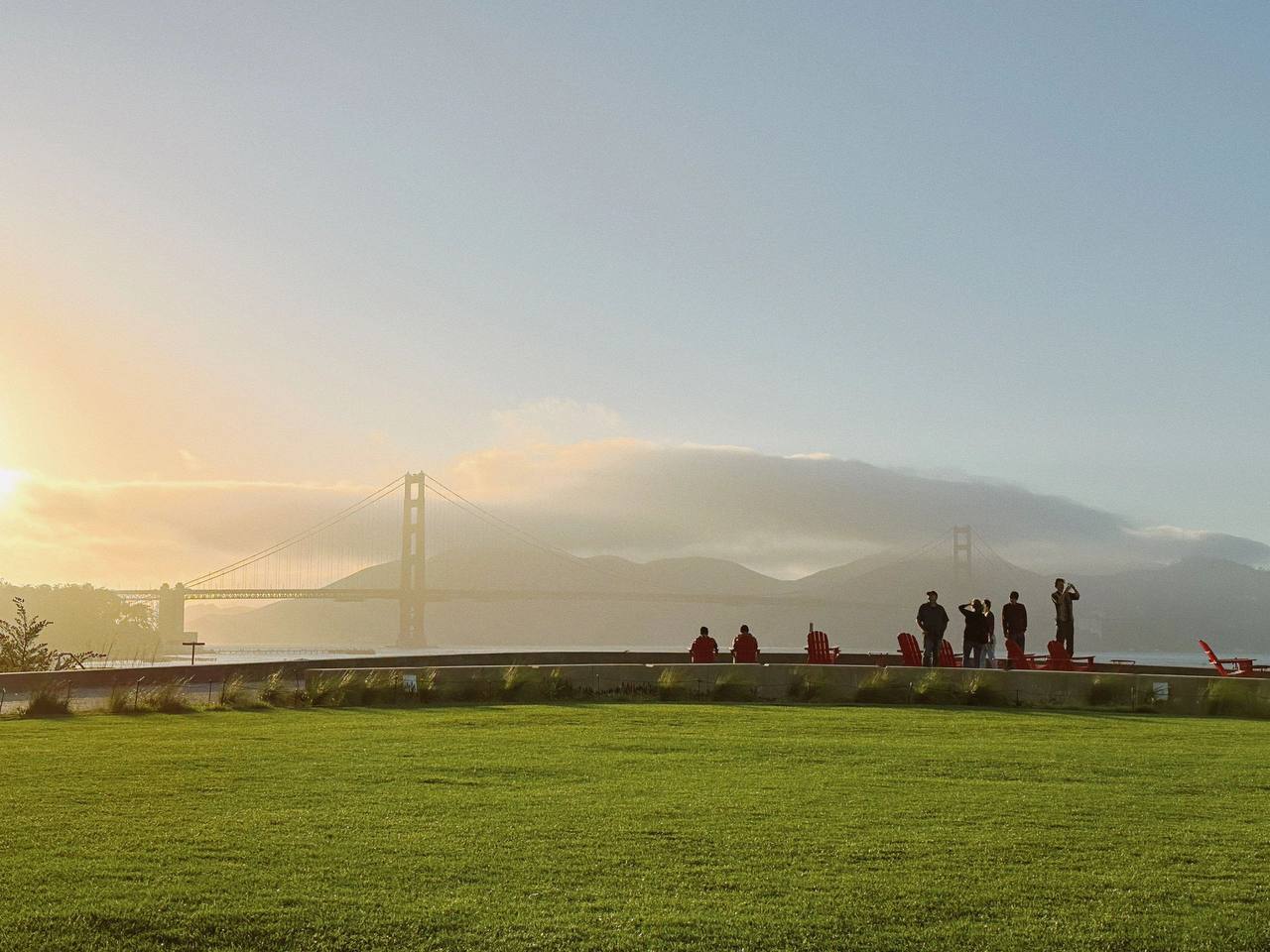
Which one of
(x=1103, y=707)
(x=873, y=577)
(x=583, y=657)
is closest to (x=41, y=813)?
(x=1103, y=707)

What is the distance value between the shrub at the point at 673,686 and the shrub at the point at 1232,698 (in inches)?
242

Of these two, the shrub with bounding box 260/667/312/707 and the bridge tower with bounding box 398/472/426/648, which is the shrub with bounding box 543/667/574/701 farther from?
the bridge tower with bounding box 398/472/426/648

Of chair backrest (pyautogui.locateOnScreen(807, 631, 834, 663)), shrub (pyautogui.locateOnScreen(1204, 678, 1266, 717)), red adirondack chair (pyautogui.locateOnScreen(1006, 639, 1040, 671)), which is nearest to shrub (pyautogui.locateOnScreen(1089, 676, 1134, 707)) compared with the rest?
shrub (pyautogui.locateOnScreen(1204, 678, 1266, 717))

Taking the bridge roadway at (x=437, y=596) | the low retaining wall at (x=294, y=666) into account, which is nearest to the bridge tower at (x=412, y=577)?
the bridge roadway at (x=437, y=596)

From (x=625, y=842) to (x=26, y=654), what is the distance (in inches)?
590

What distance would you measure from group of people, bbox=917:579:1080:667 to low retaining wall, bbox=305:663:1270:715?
3248 mm

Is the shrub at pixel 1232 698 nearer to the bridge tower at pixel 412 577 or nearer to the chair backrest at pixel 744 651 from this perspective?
the chair backrest at pixel 744 651

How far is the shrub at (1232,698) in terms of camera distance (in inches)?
573

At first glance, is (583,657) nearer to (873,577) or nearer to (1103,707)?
(1103,707)

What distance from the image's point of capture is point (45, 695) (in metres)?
13.0

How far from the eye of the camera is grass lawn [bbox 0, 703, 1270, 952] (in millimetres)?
4949

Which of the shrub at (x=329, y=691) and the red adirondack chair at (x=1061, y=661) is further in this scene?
the red adirondack chair at (x=1061, y=661)

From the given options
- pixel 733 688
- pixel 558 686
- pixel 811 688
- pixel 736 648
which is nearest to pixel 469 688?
pixel 558 686

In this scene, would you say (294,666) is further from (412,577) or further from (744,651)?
(412,577)
